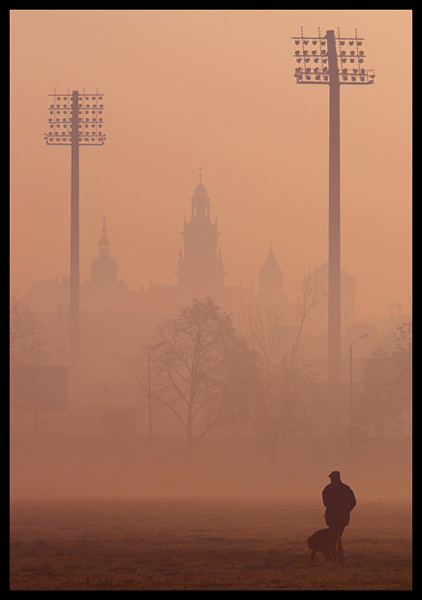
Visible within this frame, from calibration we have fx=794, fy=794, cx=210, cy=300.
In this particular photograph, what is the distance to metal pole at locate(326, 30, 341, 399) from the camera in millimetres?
51625

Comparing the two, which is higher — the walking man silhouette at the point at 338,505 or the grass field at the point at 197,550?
the walking man silhouette at the point at 338,505

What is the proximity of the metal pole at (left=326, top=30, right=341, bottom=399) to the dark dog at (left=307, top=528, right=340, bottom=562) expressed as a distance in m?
37.9

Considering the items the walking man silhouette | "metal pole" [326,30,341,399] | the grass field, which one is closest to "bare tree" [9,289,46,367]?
"metal pole" [326,30,341,399]

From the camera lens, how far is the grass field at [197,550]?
41.4 ft

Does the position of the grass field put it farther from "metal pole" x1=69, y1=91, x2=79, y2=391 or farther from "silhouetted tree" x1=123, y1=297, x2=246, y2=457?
"metal pole" x1=69, y1=91, x2=79, y2=391

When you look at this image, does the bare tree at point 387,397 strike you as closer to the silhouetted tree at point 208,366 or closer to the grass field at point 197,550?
the silhouetted tree at point 208,366

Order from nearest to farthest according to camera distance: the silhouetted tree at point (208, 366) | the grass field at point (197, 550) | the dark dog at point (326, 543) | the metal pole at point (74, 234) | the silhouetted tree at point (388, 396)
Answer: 1. the grass field at point (197, 550)
2. the dark dog at point (326, 543)
3. the silhouetted tree at point (208, 366)
4. the silhouetted tree at point (388, 396)
5. the metal pole at point (74, 234)

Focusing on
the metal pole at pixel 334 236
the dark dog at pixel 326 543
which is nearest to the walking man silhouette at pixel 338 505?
the dark dog at pixel 326 543

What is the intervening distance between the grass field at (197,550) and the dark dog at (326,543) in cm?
20

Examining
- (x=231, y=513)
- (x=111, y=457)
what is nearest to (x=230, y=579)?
(x=231, y=513)

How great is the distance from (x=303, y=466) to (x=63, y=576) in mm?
36190

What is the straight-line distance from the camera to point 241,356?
5197cm

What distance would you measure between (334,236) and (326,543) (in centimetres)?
4033
